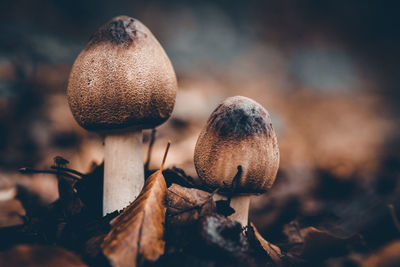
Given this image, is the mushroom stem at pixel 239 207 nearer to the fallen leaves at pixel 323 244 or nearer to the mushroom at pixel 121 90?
the fallen leaves at pixel 323 244

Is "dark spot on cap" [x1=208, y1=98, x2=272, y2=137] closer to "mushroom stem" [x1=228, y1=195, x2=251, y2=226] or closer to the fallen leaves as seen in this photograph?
"mushroom stem" [x1=228, y1=195, x2=251, y2=226]

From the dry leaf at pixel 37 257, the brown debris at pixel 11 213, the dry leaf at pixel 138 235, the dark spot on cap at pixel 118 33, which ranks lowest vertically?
the brown debris at pixel 11 213

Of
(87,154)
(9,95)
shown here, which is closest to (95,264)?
(87,154)

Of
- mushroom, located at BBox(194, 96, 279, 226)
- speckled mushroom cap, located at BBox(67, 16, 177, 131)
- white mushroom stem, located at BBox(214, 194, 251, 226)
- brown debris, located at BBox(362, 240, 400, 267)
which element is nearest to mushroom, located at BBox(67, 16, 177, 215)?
speckled mushroom cap, located at BBox(67, 16, 177, 131)

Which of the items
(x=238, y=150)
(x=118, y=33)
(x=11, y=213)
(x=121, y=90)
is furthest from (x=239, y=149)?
(x=11, y=213)

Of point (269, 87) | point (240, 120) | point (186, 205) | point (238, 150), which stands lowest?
point (186, 205)

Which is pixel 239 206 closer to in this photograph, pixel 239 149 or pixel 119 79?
pixel 239 149

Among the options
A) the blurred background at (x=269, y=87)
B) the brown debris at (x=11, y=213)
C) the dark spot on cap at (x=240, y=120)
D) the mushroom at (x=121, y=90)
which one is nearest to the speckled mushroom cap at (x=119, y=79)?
the mushroom at (x=121, y=90)
